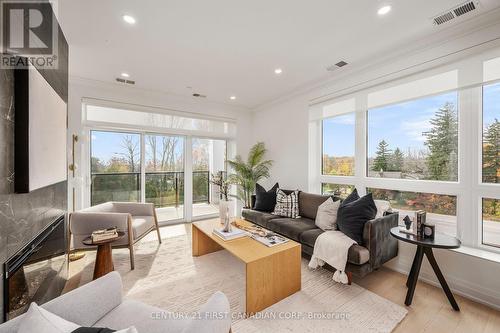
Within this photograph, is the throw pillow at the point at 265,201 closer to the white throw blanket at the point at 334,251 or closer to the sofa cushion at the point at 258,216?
the sofa cushion at the point at 258,216

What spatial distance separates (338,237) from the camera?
236 centimetres

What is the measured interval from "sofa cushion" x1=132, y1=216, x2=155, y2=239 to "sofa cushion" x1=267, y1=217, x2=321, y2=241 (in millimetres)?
1796

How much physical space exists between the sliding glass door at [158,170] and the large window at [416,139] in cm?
338

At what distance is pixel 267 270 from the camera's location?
190 cm

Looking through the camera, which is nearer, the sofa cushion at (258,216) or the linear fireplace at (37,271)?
the linear fireplace at (37,271)

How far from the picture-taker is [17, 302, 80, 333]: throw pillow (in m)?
0.71

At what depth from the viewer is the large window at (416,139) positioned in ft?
7.85

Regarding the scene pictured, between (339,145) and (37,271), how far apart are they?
3903 mm

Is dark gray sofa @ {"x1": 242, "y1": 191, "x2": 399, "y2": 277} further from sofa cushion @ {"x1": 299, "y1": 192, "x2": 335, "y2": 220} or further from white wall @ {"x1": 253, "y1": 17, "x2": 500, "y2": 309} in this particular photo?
white wall @ {"x1": 253, "y1": 17, "x2": 500, "y2": 309}

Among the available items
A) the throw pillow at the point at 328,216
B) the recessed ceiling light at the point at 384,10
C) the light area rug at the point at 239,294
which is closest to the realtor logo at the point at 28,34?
the light area rug at the point at 239,294

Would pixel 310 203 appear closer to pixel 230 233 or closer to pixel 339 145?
pixel 339 145

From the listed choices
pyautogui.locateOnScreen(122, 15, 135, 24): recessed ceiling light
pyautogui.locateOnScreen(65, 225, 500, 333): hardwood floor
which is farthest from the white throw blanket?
pyautogui.locateOnScreen(122, 15, 135, 24): recessed ceiling light

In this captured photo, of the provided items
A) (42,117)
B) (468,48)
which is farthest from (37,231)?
(468,48)

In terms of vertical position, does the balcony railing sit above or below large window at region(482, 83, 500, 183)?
below
